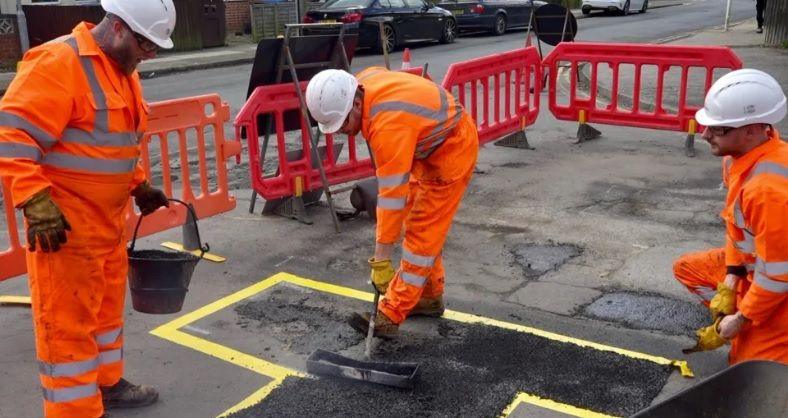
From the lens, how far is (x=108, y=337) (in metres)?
3.61

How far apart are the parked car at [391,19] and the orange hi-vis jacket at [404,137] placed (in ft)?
45.5

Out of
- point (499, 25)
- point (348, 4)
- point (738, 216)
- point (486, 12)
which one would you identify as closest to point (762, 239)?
point (738, 216)

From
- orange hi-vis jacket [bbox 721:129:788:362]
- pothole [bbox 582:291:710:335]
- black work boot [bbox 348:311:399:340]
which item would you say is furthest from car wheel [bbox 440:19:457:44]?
orange hi-vis jacket [bbox 721:129:788:362]

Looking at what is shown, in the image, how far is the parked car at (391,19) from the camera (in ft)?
62.6

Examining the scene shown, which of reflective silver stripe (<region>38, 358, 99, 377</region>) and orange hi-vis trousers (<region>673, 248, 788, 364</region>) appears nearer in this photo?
reflective silver stripe (<region>38, 358, 99, 377</region>)

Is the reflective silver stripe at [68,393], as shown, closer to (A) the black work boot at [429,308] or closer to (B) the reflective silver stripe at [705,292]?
(A) the black work boot at [429,308]

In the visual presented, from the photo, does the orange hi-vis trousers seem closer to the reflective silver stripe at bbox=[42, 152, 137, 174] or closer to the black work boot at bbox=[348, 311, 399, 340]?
the black work boot at bbox=[348, 311, 399, 340]

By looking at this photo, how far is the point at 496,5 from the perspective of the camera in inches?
961

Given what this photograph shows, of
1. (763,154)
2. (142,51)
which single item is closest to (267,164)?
(142,51)

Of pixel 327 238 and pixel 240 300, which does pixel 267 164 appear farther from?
pixel 240 300

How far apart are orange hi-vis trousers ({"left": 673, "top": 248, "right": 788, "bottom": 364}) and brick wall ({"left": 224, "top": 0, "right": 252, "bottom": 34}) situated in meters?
24.6

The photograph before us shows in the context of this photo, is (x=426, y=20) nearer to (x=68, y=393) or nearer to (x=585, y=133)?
(x=585, y=133)

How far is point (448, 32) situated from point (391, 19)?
9.05 ft

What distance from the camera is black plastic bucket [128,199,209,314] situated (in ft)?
12.5
